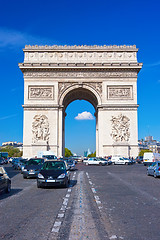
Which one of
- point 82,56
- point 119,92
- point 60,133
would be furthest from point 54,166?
point 82,56

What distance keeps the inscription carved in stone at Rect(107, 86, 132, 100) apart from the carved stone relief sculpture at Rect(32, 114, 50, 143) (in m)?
10.0

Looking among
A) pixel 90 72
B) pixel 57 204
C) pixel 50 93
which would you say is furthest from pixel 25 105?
pixel 57 204

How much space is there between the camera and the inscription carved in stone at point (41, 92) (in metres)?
41.4

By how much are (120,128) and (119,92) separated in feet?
17.5

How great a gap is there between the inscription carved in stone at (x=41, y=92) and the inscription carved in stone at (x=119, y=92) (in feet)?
27.4

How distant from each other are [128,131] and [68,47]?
1488 centimetres

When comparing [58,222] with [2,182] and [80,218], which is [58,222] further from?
[2,182]

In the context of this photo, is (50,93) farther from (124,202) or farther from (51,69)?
(124,202)

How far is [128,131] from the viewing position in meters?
40.7

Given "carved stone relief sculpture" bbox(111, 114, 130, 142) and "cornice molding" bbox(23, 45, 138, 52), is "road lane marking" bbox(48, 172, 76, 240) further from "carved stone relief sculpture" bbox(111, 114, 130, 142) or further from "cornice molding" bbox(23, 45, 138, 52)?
"cornice molding" bbox(23, 45, 138, 52)

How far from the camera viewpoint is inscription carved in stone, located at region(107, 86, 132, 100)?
4159 cm

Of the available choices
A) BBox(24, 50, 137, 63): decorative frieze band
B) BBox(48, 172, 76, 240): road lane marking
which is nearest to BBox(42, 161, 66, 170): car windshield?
BBox(48, 172, 76, 240): road lane marking

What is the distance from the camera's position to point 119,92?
41.7 metres

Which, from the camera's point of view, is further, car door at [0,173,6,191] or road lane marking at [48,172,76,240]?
car door at [0,173,6,191]
